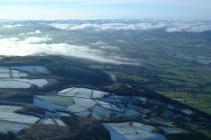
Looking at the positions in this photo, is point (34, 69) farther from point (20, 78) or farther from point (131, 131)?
point (131, 131)

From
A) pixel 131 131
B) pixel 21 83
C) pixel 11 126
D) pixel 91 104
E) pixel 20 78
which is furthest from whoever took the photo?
pixel 20 78

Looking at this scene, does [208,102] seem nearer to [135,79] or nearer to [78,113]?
[135,79]

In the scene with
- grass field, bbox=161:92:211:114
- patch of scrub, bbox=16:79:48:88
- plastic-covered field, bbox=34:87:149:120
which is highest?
patch of scrub, bbox=16:79:48:88

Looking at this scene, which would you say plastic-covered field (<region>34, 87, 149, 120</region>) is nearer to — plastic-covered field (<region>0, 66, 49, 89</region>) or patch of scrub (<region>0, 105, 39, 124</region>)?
patch of scrub (<region>0, 105, 39, 124</region>)

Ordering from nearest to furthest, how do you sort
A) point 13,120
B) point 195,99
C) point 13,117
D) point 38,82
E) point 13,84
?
point 13,120 → point 13,117 → point 13,84 → point 38,82 → point 195,99

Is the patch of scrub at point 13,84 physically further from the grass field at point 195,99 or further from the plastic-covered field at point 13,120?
the grass field at point 195,99

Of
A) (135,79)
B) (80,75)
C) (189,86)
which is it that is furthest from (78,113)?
(189,86)

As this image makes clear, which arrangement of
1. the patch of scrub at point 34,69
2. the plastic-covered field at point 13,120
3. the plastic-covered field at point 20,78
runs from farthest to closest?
the patch of scrub at point 34,69
the plastic-covered field at point 20,78
the plastic-covered field at point 13,120

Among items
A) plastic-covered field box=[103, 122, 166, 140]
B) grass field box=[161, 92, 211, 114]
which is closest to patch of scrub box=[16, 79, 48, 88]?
plastic-covered field box=[103, 122, 166, 140]

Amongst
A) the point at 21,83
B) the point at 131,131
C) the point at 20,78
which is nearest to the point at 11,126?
the point at 131,131

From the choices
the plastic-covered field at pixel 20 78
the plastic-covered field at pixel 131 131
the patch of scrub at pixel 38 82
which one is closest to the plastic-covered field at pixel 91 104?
the plastic-covered field at pixel 131 131

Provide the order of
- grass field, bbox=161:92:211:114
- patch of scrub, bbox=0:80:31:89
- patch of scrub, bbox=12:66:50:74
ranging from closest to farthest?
patch of scrub, bbox=0:80:31:89 → grass field, bbox=161:92:211:114 → patch of scrub, bbox=12:66:50:74
